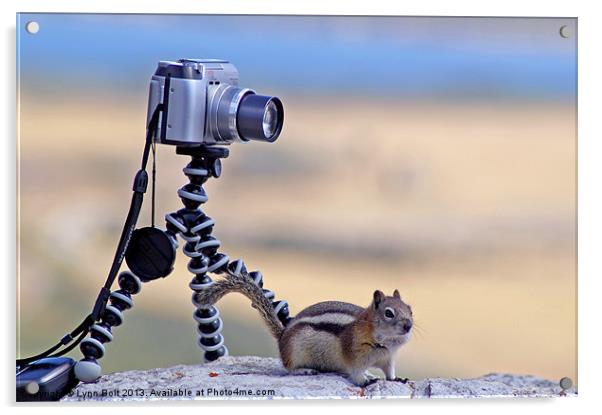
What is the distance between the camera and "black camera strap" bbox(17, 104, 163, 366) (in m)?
3.59

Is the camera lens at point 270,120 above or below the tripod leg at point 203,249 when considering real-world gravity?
above

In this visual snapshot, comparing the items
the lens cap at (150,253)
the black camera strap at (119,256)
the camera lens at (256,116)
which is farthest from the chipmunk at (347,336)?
the camera lens at (256,116)

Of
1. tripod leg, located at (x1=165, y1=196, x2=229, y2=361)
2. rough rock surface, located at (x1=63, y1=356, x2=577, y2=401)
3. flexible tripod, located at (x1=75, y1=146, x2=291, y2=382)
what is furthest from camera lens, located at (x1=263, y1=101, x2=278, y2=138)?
rough rock surface, located at (x1=63, y1=356, x2=577, y2=401)

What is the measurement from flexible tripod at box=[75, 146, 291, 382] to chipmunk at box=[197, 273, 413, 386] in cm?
6

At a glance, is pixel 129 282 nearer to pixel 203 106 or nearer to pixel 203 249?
pixel 203 249

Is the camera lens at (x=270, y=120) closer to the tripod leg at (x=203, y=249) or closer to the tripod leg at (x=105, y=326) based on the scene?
the tripod leg at (x=203, y=249)

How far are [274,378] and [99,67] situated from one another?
1017 millimetres

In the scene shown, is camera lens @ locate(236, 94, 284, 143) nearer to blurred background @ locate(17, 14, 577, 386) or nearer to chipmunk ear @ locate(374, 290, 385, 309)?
blurred background @ locate(17, 14, 577, 386)

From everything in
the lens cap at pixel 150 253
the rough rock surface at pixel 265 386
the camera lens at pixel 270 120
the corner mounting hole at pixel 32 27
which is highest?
the corner mounting hole at pixel 32 27

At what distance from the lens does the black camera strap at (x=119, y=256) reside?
359 centimetres

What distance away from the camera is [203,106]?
11.8 feet

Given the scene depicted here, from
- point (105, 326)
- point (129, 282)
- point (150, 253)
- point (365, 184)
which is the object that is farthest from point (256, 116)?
point (105, 326)

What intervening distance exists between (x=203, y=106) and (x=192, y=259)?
45 centimetres

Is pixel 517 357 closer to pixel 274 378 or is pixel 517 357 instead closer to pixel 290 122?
pixel 274 378
